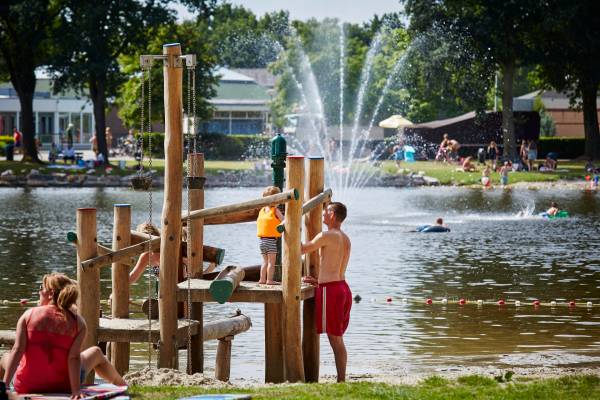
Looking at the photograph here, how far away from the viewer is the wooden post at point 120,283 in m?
14.7

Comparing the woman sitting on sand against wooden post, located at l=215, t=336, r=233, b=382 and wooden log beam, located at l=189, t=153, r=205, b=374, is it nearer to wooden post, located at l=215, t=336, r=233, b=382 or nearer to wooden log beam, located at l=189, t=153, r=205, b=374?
wooden log beam, located at l=189, t=153, r=205, b=374

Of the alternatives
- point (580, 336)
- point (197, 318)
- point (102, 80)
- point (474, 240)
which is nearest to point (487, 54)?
point (102, 80)

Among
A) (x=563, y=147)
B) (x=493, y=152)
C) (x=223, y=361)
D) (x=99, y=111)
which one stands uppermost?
(x=99, y=111)

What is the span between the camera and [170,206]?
13.7 m

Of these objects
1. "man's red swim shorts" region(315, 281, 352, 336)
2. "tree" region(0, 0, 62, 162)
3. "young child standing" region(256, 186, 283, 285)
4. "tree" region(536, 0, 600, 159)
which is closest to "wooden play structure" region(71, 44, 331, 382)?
"man's red swim shorts" region(315, 281, 352, 336)

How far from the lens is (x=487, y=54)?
222 feet

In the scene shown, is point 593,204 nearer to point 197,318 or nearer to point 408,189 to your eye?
point 408,189

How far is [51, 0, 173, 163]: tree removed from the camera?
63.0 metres

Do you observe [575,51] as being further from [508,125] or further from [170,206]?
[170,206]

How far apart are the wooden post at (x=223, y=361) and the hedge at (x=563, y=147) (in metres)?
63.3

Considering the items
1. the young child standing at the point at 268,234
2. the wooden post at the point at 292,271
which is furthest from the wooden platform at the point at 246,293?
the young child standing at the point at 268,234

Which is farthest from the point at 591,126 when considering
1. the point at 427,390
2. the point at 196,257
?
the point at 427,390

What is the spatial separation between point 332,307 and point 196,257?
1.64 m

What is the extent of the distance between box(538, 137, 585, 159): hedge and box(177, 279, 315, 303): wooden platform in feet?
210
